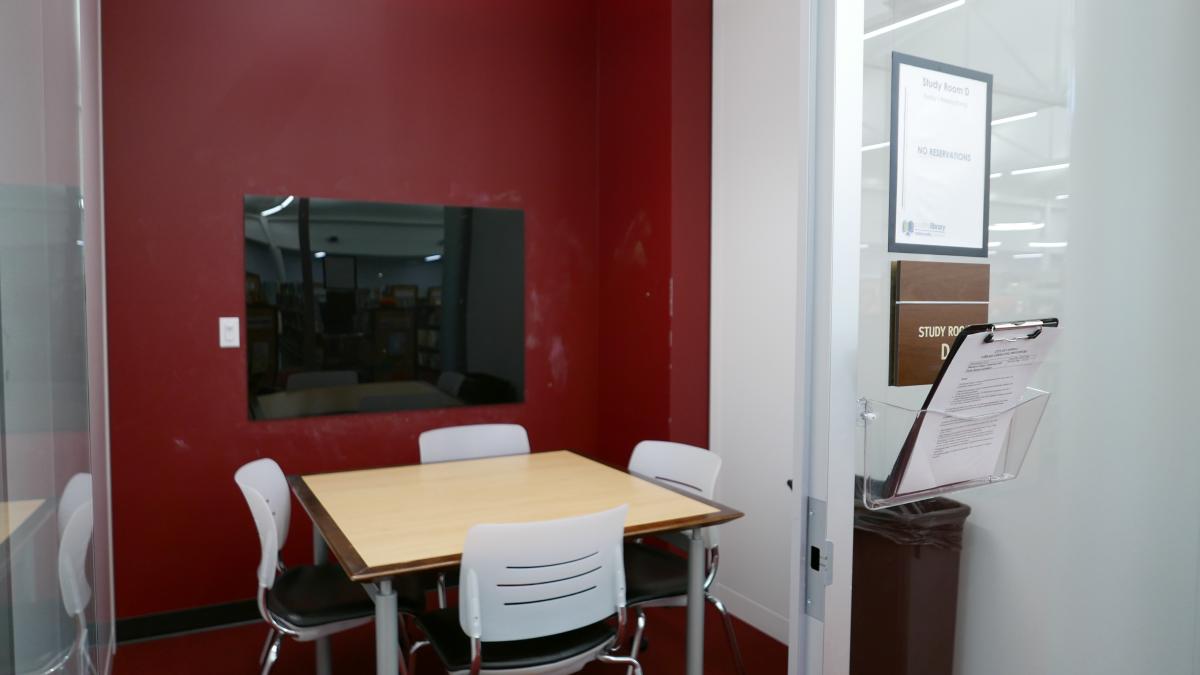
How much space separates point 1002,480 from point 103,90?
12.5ft

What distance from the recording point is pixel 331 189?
3.87m

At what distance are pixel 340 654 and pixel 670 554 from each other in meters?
1.54

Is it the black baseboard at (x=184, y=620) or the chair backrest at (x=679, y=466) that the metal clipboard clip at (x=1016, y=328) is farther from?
the black baseboard at (x=184, y=620)

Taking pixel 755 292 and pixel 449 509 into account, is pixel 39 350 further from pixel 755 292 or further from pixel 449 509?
pixel 755 292

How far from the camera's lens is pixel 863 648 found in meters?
1.30

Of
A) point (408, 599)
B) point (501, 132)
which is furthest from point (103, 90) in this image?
point (408, 599)

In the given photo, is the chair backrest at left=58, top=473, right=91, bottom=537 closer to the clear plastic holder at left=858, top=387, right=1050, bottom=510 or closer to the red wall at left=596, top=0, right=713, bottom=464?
the clear plastic holder at left=858, top=387, right=1050, bottom=510

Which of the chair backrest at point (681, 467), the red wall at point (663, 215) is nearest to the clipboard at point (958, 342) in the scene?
the chair backrest at point (681, 467)

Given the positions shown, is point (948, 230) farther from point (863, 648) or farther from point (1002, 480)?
point (863, 648)

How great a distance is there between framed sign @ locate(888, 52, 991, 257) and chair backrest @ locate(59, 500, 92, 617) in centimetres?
140

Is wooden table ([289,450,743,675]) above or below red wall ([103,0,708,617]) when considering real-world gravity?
below

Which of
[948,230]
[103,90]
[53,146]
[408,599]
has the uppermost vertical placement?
[103,90]

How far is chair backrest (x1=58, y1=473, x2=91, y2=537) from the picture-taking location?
115cm

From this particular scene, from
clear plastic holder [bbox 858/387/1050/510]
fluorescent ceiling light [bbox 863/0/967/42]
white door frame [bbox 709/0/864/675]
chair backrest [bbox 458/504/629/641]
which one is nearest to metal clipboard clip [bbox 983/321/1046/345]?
clear plastic holder [bbox 858/387/1050/510]
